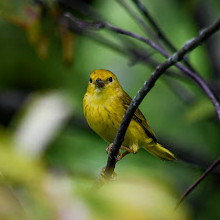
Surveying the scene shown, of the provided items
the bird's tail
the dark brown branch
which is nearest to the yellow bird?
the bird's tail

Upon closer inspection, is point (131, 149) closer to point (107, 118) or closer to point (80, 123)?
point (107, 118)

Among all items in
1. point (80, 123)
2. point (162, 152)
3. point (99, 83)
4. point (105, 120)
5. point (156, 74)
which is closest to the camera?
point (156, 74)

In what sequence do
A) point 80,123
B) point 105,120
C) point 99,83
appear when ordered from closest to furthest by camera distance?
1. point 105,120
2. point 99,83
3. point 80,123

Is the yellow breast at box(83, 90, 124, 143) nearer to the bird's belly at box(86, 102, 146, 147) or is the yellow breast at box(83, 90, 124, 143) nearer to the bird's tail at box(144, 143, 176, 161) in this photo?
the bird's belly at box(86, 102, 146, 147)

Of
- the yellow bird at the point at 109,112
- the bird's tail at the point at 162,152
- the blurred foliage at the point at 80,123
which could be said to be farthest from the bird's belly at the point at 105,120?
the bird's tail at the point at 162,152

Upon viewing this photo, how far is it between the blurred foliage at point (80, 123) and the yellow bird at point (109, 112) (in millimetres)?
266

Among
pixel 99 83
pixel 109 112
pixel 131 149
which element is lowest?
pixel 131 149

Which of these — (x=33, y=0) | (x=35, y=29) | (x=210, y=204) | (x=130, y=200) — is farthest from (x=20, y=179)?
(x=210, y=204)

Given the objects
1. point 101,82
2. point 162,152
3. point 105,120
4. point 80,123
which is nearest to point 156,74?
point 105,120

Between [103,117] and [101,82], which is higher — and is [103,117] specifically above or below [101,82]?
below

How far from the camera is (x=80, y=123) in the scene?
183 inches

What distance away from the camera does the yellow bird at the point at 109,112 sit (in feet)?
9.55

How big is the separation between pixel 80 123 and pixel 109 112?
172 centimetres

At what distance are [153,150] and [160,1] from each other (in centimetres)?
272
